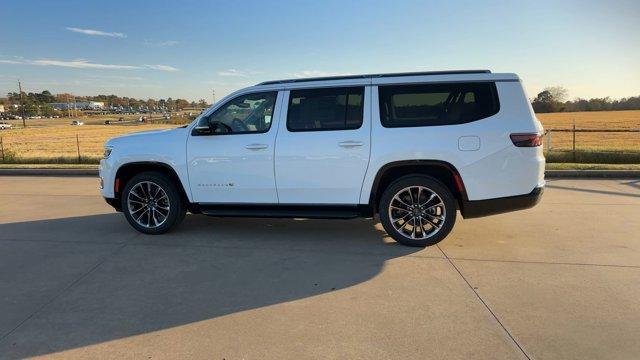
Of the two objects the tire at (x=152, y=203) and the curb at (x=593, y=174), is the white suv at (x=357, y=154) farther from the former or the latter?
the curb at (x=593, y=174)

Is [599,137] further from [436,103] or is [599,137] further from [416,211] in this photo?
[416,211]

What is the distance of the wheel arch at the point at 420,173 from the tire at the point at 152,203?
2573 mm

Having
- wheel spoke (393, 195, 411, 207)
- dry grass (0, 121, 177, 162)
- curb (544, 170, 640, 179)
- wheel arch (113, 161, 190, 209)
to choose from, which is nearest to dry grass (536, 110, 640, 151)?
curb (544, 170, 640, 179)

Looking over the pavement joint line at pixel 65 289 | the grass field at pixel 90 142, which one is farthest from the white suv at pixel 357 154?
the grass field at pixel 90 142

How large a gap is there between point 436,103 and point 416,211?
127 cm

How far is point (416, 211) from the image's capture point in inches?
212

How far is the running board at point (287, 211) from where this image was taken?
Result: 5.49 metres

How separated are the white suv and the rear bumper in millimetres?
14

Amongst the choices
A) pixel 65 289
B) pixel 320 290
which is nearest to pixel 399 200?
pixel 320 290

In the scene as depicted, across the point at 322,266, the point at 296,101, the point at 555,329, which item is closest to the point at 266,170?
the point at 296,101

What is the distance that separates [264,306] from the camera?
12.8 ft

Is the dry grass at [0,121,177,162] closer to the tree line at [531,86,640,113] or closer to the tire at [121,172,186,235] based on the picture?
the tire at [121,172,186,235]

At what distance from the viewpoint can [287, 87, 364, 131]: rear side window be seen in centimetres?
543

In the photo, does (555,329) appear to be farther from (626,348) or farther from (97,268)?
(97,268)
